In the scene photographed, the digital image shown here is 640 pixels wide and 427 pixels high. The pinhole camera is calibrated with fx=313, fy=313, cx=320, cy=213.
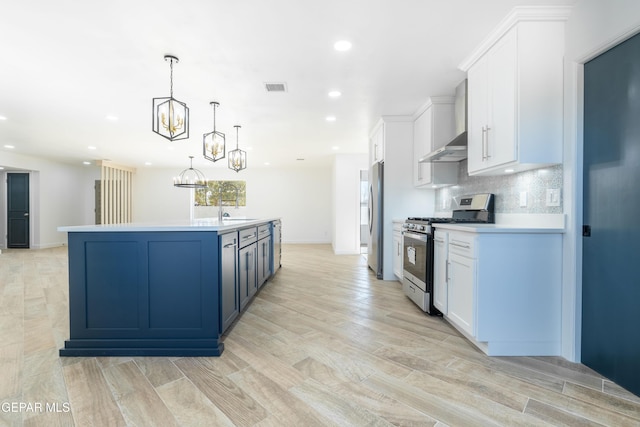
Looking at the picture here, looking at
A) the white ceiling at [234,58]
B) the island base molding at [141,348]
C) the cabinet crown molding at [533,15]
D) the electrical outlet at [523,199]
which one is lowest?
the island base molding at [141,348]

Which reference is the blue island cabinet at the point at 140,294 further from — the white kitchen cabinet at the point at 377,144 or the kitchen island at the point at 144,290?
the white kitchen cabinet at the point at 377,144

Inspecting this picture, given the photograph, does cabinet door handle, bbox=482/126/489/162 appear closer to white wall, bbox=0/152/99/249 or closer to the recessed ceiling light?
the recessed ceiling light

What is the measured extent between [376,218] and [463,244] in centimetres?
239

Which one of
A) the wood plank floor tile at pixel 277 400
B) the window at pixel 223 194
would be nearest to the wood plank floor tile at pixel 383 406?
the wood plank floor tile at pixel 277 400

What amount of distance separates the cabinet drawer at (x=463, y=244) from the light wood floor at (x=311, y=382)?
2.23ft

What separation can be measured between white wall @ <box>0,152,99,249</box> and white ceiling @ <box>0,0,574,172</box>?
352 centimetres

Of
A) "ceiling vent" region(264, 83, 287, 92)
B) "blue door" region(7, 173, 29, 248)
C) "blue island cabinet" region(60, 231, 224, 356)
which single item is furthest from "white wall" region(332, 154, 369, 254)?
"blue door" region(7, 173, 29, 248)

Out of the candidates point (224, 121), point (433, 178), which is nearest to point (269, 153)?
point (224, 121)

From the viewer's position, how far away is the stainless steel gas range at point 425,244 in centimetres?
296

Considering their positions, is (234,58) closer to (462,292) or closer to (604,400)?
(462,292)

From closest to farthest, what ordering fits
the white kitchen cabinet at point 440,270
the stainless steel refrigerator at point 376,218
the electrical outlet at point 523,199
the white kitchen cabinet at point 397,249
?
the electrical outlet at point 523,199
the white kitchen cabinet at point 440,270
the white kitchen cabinet at point 397,249
the stainless steel refrigerator at point 376,218

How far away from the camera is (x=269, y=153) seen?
7.49m

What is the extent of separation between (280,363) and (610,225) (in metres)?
2.18

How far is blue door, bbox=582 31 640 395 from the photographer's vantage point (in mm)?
1698
